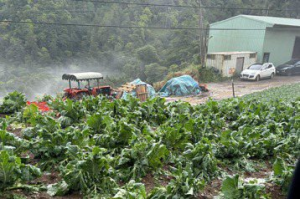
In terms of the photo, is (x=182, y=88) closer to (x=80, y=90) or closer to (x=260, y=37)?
(x=80, y=90)

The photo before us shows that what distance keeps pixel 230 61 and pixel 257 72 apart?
2742 millimetres

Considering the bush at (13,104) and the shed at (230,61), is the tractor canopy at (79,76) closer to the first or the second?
the bush at (13,104)

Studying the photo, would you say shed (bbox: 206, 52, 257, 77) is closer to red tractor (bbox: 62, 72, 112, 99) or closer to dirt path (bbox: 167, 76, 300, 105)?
dirt path (bbox: 167, 76, 300, 105)

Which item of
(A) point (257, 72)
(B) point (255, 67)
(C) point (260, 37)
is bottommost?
(A) point (257, 72)

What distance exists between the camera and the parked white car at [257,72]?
2486cm

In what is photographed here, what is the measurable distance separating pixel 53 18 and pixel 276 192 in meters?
37.6

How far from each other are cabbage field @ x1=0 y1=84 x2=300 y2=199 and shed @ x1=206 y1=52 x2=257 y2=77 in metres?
19.9

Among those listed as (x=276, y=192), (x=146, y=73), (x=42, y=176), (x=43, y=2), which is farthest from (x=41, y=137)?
(x=43, y=2)

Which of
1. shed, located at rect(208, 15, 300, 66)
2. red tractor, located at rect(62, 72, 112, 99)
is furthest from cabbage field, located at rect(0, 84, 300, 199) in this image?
shed, located at rect(208, 15, 300, 66)

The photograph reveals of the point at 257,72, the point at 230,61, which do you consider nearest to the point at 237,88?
the point at 257,72

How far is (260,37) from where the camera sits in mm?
28109

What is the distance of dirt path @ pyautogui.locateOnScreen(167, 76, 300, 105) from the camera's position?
1969 centimetres

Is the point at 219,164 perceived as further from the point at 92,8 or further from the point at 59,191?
the point at 92,8

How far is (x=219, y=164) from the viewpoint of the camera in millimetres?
4887
